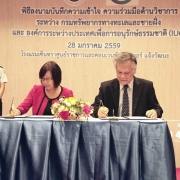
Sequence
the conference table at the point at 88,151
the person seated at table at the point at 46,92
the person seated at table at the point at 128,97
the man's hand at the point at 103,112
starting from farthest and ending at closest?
the person seated at table at the point at 46,92, the person seated at table at the point at 128,97, the man's hand at the point at 103,112, the conference table at the point at 88,151

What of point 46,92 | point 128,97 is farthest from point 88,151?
point 46,92

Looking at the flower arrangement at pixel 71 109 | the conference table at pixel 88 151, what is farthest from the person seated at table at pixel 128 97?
the conference table at pixel 88 151

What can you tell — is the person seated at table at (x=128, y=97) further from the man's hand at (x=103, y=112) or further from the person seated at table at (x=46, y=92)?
the person seated at table at (x=46, y=92)

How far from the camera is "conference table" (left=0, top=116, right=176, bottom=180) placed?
3.30 metres

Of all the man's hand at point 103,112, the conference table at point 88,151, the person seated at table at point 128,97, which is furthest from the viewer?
the person seated at table at point 128,97

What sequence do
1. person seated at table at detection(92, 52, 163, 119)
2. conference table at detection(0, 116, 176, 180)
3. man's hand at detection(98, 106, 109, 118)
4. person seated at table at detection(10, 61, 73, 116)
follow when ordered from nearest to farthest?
conference table at detection(0, 116, 176, 180) < man's hand at detection(98, 106, 109, 118) < person seated at table at detection(92, 52, 163, 119) < person seated at table at detection(10, 61, 73, 116)

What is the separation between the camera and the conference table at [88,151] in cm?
330

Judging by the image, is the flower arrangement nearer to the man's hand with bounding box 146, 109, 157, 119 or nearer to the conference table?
the conference table

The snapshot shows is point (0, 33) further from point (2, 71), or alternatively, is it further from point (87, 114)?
point (87, 114)

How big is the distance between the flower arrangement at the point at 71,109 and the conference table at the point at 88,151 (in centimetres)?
7

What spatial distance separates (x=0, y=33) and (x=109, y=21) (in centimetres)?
183

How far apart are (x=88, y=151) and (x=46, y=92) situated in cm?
125

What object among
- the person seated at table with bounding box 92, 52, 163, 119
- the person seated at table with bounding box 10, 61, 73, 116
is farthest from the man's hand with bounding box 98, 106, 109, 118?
the person seated at table with bounding box 10, 61, 73, 116

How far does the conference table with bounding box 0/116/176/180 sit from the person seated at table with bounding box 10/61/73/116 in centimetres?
83
